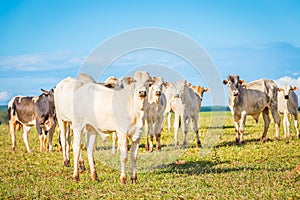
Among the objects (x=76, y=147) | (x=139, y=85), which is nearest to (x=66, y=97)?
(x=76, y=147)

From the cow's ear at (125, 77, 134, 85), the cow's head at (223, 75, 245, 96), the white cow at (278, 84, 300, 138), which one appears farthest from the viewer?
the white cow at (278, 84, 300, 138)

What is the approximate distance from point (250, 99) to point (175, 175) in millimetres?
9437

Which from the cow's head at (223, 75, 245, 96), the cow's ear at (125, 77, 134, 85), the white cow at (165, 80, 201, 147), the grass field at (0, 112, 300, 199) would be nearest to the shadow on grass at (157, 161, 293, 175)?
the grass field at (0, 112, 300, 199)

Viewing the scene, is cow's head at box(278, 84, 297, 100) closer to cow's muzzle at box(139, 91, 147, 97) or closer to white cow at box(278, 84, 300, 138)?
white cow at box(278, 84, 300, 138)

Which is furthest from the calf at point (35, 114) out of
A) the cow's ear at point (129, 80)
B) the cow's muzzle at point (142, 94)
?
the cow's muzzle at point (142, 94)

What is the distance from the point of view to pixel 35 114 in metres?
18.5

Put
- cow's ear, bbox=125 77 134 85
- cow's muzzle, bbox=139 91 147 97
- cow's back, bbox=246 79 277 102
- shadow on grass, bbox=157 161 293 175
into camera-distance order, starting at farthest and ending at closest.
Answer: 1. cow's back, bbox=246 79 277 102
2. shadow on grass, bbox=157 161 293 175
3. cow's ear, bbox=125 77 134 85
4. cow's muzzle, bbox=139 91 147 97

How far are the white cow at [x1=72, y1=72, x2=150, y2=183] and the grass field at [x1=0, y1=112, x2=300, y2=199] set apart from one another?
32.2 inches

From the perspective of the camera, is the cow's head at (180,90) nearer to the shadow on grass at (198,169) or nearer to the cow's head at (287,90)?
the shadow on grass at (198,169)

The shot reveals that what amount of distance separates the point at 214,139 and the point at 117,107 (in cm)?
1112

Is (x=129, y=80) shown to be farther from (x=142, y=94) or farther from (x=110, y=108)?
(x=110, y=108)

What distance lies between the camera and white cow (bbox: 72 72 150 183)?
10.1m

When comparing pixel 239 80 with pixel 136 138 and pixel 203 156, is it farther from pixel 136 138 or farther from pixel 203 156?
pixel 136 138

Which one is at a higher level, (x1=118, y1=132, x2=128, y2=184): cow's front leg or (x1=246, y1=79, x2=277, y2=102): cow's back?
(x1=246, y1=79, x2=277, y2=102): cow's back
